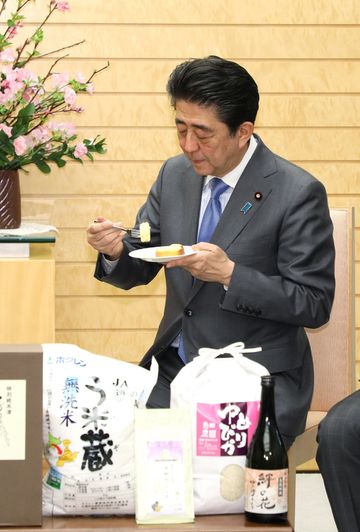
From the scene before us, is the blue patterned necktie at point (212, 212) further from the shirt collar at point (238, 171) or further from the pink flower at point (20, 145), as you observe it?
the pink flower at point (20, 145)

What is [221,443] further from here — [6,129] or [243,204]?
[6,129]

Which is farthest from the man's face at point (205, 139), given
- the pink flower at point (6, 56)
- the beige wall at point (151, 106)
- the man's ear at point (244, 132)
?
the beige wall at point (151, 106)

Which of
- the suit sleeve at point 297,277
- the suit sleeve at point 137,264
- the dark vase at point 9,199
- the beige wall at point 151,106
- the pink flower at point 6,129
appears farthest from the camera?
the beige wall at point 151,106

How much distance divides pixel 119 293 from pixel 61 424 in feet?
7.43

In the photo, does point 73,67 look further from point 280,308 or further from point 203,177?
point 280,308

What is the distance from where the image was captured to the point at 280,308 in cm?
243

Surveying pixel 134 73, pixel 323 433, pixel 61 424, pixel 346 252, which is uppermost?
pixel 134 73

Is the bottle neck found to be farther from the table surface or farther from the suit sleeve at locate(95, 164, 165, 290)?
the suit sleeve at locate(95, 164, 165, 290)

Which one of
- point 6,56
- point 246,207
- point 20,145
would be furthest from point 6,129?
point 246,207

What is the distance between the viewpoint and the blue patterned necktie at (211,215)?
8.59 feet

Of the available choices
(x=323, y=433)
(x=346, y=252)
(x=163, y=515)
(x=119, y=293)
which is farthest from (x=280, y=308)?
(x=119, y=293)

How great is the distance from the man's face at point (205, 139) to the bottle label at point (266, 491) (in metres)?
1.08

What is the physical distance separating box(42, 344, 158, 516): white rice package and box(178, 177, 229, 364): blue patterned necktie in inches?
35.2

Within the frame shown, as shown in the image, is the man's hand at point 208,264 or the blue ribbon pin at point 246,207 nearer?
the man's hand at point 208,264
